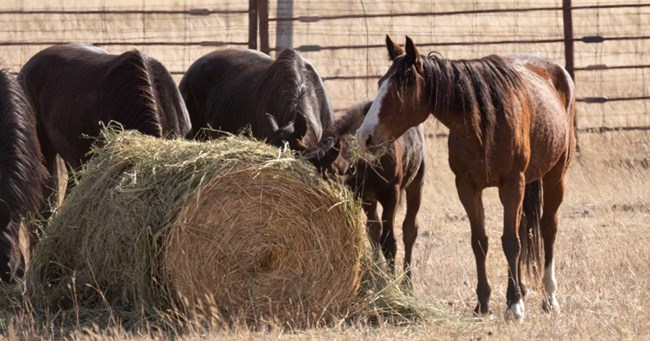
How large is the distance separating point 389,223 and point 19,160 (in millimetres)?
2521

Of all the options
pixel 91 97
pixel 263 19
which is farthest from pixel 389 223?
pixel 263 19

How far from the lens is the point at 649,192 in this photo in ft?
34.9

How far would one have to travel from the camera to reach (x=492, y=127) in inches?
249

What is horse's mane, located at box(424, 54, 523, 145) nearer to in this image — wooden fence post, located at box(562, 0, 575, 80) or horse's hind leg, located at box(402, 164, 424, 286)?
horse's hind leg, located at box(402, 164, 424, 286)

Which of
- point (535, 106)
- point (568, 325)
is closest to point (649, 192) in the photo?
point (535, 106)

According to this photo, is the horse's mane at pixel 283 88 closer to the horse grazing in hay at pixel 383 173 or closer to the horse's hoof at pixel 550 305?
the horse grazing in hay at pixel 383 173

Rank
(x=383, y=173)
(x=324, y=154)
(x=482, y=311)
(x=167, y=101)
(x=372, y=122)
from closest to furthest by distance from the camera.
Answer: (x=372, y=122) → (x=324, y=154) → (x=482, y=311) → (x=383, y=173) → (x=167, y=101)

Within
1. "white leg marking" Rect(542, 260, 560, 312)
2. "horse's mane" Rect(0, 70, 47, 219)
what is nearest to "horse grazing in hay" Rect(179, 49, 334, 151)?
"horse's mane" Rect(0, 70, 47, 219)

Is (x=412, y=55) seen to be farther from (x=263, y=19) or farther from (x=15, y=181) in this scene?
(x=263, y=19)

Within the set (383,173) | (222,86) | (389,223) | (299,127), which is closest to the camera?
(299,127)

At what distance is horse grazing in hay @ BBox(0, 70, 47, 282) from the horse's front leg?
2681mm

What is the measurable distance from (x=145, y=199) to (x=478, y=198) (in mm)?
2019

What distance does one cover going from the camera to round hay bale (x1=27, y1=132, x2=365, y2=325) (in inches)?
231

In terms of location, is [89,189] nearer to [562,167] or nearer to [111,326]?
[111,326]
